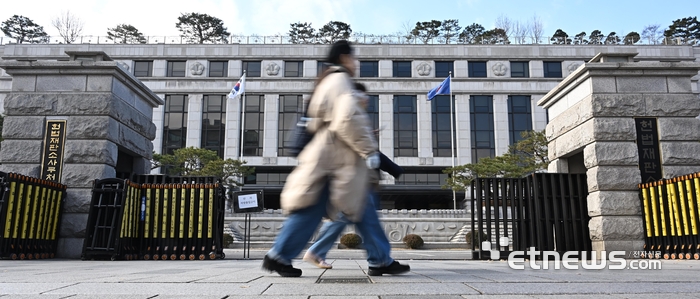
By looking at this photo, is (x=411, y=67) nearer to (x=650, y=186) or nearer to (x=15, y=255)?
(x=650, y=186)

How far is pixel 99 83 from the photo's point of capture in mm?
10289

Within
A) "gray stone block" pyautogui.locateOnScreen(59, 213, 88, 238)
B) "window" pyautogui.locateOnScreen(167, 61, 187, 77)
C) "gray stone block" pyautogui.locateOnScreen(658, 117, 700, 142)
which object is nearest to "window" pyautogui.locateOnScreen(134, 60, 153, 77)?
"window" pyautogui.locateOnScreen(167, 61, 187, 77)

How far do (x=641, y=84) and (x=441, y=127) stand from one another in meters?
33.2

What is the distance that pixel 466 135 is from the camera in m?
42.9

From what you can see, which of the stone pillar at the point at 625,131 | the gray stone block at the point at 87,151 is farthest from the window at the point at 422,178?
the gray stone block at the point at 87,151

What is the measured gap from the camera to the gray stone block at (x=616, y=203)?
32.1 feet

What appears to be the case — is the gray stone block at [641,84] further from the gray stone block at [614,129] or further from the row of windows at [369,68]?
the row of windows at [369,68]

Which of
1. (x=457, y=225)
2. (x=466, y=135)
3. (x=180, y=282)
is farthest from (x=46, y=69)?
(x=466, y=135)

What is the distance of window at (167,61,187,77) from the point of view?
4456cm

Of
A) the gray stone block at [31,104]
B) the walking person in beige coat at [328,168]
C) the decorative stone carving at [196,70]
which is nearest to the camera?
the walking person in beige coat at [328,168]

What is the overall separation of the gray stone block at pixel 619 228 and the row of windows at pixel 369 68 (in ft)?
117

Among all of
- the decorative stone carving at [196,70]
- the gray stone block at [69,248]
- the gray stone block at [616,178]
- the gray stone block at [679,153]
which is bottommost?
the gray stone block at [69,248]

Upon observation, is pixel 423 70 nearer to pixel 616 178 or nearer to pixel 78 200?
pixel 616 178

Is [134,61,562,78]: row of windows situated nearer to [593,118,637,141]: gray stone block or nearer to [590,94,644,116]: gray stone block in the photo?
[590,94,644,116]: gray stone block
